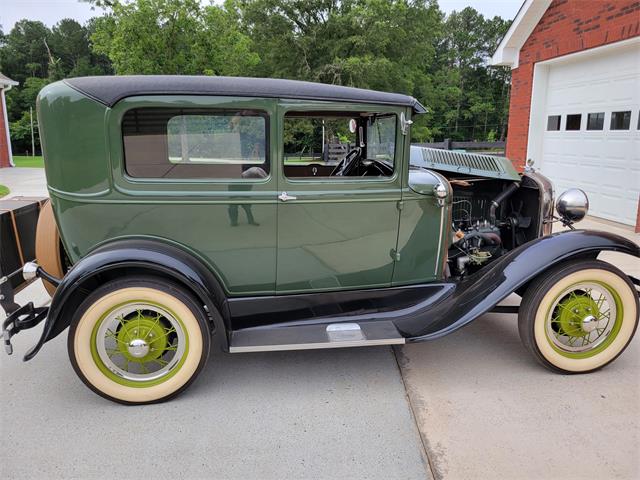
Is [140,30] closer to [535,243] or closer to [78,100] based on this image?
[78,100]

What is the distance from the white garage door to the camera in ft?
22.2

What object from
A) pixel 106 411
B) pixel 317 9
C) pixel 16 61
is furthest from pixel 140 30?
pixel 16 61

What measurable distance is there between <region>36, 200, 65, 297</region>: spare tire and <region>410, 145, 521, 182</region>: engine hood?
280 cm

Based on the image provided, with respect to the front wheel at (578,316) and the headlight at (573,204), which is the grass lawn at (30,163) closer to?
the headlight at (573,204)

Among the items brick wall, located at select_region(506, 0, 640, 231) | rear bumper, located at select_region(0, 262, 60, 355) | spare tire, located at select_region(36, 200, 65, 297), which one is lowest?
rear bumper, located at select_region(0, 262, 60, 355)

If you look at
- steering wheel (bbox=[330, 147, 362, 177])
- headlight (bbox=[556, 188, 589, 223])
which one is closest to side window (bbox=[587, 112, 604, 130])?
headlight (bbox=[556, 188, 589, 223])

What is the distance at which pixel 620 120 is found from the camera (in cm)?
696

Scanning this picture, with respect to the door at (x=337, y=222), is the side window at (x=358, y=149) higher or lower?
higher

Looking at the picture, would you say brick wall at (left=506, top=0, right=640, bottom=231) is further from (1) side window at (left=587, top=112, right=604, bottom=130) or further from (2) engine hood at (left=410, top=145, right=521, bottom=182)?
(2) engine hood at (left=410, top=145, right=521, bottom=182)

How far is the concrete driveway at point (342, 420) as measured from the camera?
2.18 m

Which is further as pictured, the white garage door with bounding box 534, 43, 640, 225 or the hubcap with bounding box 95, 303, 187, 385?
the white garage door with bounding box 534, 43, 640, 225

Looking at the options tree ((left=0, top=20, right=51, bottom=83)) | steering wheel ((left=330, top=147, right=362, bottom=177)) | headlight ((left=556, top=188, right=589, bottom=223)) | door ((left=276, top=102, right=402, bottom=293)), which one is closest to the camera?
door ((left=276, top=102, right=402, bottom=293))

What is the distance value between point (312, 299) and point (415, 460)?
1.20 meters

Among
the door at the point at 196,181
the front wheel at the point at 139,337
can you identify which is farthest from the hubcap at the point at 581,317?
the front wheel at the point at 139,337
